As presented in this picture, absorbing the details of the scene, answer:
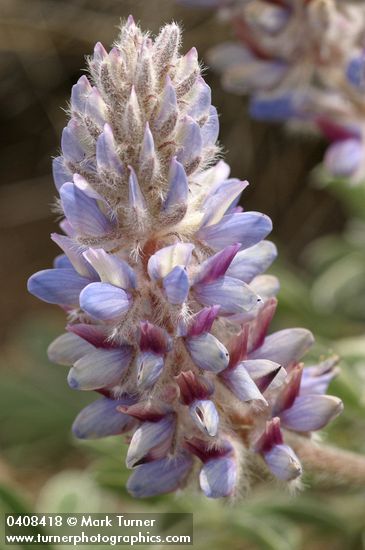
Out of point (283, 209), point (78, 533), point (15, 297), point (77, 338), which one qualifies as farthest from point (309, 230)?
point (77, 338)

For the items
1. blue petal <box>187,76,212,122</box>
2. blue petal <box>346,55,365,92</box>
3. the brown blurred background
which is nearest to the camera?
blue petal <box>187,76,212,122</box>

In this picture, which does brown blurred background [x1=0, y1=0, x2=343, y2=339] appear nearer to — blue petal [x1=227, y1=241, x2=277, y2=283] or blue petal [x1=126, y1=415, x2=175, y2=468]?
blue petal [x1=227, y1=241, x2=277, y2=283]

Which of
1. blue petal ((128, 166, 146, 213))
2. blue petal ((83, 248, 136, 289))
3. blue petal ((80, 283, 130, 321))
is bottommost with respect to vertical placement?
blue petal ((80, 283, 130, 321))

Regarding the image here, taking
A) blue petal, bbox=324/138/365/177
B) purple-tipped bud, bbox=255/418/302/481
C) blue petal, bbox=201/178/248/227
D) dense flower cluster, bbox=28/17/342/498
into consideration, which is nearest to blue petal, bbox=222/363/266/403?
dense flower cluster, bbox=28/17/342/498

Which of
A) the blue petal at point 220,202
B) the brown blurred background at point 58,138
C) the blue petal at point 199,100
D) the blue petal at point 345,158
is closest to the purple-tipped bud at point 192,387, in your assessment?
the blue petal at point 220,202

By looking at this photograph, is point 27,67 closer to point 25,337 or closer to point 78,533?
point 25,337

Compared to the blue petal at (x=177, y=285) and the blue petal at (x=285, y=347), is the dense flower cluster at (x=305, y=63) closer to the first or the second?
the blue petal at (x=285, y=347)

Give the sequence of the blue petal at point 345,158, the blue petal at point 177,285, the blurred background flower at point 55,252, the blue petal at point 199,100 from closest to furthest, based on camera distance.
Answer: the blue petal at point 177,285 → the blue petal at point 199,100 → the blue petal at point 345,158 → the blurred background flower at point 55,252
